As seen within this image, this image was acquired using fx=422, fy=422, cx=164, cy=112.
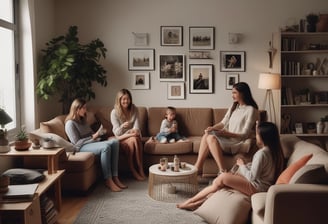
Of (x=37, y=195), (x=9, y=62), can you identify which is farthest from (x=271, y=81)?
(x=37, y=195)

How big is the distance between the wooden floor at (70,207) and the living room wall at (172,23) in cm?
215

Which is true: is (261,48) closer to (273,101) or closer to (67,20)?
(273,101)

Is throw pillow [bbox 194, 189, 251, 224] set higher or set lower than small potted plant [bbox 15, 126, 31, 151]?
lower

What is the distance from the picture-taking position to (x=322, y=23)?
20.3 ft

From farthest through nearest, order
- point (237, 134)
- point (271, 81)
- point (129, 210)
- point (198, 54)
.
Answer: point (198, 54)
point (271, 81)
point (237, 134)
point (129, 210)

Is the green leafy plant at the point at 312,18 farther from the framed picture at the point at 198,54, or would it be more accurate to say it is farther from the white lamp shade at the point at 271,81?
the framed picture at the point at 198,54

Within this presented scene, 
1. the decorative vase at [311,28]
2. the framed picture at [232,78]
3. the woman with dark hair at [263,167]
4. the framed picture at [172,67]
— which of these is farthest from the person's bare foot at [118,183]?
the decorative vase at [311,28]

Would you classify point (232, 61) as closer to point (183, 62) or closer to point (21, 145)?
point (183, 62)

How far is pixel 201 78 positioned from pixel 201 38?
61 cm

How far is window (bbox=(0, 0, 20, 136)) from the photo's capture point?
4906 millimetres

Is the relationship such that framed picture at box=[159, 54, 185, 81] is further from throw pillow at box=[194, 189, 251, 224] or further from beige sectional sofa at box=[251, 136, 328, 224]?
beige sectional sofa at box=[251, 136, 328, 224]

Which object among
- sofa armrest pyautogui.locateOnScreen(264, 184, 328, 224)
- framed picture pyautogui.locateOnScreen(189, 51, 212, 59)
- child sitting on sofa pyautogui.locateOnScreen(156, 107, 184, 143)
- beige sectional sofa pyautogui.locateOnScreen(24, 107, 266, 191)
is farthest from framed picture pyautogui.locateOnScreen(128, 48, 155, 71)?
sofa armrest pyautogui.locateOnScreen(264, 184, 328, 224)

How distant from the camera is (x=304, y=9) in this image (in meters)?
6.42

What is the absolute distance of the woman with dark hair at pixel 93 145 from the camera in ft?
15.9
